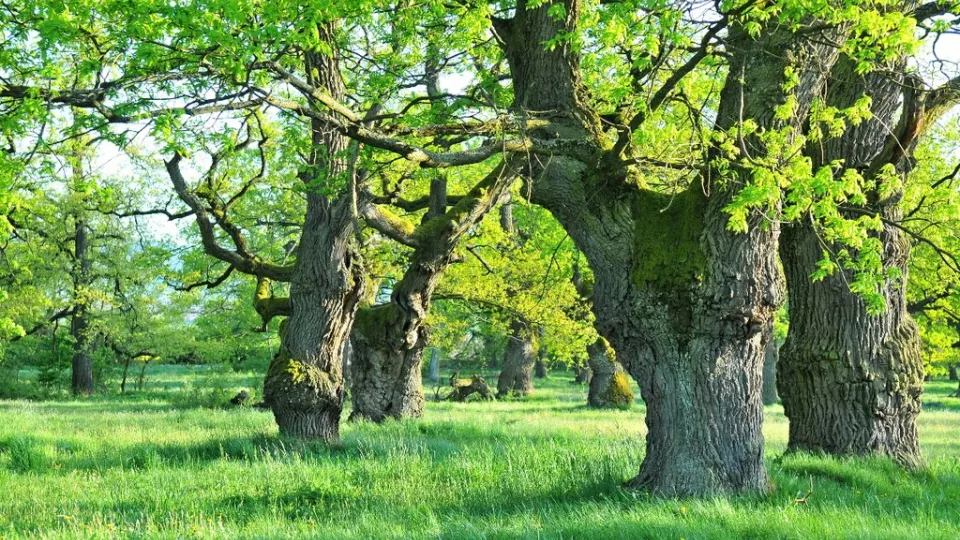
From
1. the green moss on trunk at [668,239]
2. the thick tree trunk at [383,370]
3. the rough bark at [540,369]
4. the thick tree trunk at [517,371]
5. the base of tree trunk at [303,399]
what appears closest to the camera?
the green moss on trunk at [668,239]

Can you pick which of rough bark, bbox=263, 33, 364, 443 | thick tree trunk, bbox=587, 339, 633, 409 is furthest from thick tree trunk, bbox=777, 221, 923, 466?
thick tree trunk, bbox=587, 339, 633, 409

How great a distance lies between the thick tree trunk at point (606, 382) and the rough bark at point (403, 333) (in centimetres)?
840

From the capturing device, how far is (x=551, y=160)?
7.69m

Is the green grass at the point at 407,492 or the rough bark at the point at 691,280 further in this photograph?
the rough bark at the point at 691,280

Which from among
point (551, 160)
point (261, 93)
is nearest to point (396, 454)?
point (551, 160)

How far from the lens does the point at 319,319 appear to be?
11.8 metres

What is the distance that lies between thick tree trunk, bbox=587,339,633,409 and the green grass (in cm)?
1062

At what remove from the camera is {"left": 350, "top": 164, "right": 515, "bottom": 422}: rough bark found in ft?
44.8

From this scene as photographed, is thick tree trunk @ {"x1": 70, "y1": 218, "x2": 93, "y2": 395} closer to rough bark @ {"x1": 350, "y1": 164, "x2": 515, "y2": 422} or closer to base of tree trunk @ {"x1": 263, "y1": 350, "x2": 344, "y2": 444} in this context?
rough bark @ {"x1": 350, "y1": 164, "x2": 515, "y2": 422}

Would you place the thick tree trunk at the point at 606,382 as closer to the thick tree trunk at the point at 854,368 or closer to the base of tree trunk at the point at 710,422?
the thick tree trunk at the point at 854,368

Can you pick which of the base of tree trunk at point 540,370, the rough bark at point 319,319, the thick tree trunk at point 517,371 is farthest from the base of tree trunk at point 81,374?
the base of tree trunk at point 540,370

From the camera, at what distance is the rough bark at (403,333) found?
13.7 meters

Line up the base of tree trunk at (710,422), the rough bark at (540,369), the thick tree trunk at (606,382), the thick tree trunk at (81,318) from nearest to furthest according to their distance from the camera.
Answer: the base of tree trunk at (710,422) → the thick tree trunk at (606,382) → the thick tree trunk at (81,318) → the rough bark at (540,369)

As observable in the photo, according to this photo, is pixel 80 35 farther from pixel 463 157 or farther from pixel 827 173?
pixel 827 173
